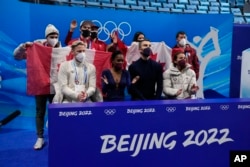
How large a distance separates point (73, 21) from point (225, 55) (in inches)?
109

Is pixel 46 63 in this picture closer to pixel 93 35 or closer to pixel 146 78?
pixel 93 35

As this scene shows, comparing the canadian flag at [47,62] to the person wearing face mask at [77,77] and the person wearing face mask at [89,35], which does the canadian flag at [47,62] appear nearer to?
the person wearing face mask at [89,35]

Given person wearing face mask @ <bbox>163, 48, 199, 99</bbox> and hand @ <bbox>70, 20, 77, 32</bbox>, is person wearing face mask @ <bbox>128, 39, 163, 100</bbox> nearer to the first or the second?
person wearing face mask @ <bbox>163, 48, 199, 99</bbox>

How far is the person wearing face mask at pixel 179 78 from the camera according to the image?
3.63 metres

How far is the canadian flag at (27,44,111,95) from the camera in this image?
3.88m

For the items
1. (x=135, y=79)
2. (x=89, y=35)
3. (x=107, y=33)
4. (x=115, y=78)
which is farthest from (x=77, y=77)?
(x=107, y=33)

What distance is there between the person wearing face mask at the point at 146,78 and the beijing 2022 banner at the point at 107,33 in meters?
1.40

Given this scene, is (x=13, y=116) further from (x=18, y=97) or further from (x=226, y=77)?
(x=226, y=77)

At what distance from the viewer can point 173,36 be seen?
5168 millimetres

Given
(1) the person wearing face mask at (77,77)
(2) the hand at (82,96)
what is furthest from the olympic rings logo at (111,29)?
(2) the hand at (82,96)

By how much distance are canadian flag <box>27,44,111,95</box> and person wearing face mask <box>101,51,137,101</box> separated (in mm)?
513

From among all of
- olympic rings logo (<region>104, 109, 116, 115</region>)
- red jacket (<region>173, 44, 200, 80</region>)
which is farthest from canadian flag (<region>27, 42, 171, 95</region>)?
olympic rings logo (<region>104, 109, 116, 115</region>)

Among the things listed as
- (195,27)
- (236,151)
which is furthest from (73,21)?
(236,151)

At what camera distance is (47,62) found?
394 cm
